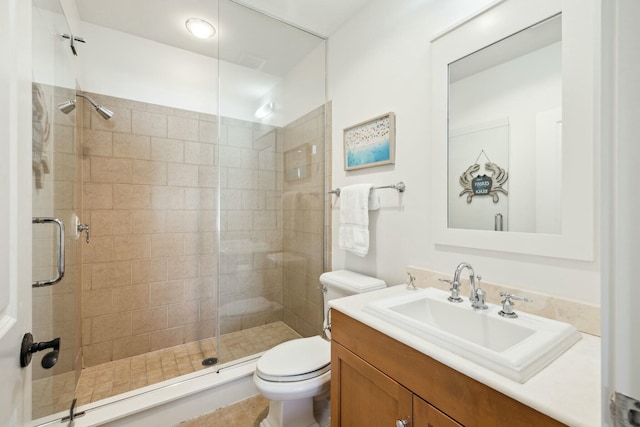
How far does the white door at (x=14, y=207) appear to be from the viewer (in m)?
0.51

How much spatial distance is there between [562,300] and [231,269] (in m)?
1.95

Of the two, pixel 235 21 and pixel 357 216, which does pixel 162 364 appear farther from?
pixel 235 21

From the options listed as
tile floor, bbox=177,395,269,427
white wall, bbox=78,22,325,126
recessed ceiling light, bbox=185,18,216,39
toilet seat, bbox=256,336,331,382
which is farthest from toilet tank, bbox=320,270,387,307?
recessed ceiling light, bbox=185,18,216,39

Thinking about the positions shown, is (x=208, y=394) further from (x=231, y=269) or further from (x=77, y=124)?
(x=77, y=124)

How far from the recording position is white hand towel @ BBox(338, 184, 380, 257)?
5.58ft

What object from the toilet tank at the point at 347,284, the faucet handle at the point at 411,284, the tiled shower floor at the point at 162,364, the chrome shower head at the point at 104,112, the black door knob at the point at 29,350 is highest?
the chrome shower head at the point at 104,112

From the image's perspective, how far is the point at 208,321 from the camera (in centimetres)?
247

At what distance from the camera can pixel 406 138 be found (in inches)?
61.0

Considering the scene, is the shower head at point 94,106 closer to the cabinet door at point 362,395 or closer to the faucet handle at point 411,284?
the cabinet door at point 362,395

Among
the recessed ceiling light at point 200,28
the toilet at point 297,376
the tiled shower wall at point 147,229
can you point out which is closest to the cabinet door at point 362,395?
the toilet at point 297,376

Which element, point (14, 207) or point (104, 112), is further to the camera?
point (104, 112)

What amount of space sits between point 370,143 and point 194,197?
1614 mm

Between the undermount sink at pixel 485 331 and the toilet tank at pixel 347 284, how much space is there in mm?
338

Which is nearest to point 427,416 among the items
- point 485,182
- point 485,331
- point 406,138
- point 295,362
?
point 485,331
